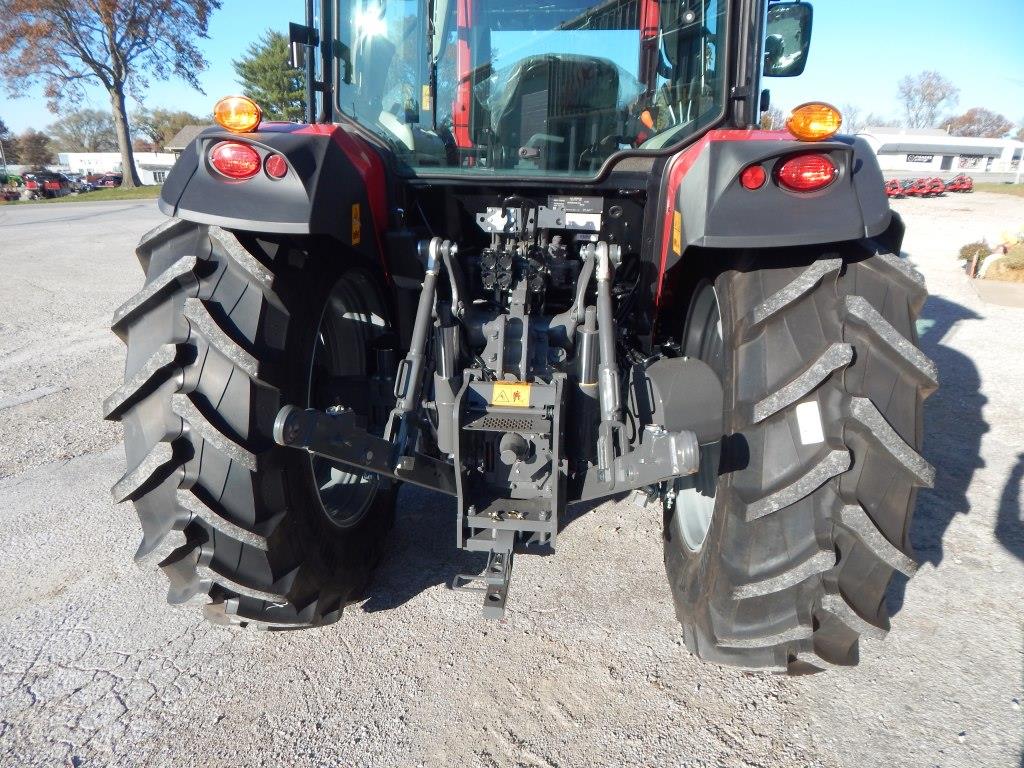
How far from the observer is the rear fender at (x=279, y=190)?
1.91 m

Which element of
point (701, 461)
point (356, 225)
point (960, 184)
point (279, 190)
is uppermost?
point (960, 184)

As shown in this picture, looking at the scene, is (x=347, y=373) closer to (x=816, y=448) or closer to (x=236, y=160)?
(x=236, y=160)

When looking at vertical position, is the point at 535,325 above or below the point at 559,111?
below

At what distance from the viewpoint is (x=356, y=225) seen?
2.25 meters

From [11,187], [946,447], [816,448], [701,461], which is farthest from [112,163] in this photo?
[816,448]

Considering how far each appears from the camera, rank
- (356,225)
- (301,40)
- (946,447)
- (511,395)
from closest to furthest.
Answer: (511,395), (356,225), (301,40), (946,447)

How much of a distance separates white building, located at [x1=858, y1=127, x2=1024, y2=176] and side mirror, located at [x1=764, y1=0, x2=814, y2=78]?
58285 mm

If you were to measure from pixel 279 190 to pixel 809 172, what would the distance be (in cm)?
150

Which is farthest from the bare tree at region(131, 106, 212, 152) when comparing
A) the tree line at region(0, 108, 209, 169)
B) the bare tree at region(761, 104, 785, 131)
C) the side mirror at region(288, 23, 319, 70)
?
the side mirror at region(288, 23, 319, 70)

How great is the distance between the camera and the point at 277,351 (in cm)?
196

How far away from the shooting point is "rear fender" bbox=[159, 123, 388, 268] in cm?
191

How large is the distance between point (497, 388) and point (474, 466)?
0.29 metres

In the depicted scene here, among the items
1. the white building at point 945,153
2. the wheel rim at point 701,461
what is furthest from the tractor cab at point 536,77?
the white building at point 945,153

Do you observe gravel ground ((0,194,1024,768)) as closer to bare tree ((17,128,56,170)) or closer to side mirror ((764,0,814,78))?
side mirror ((764,0,814,78))
